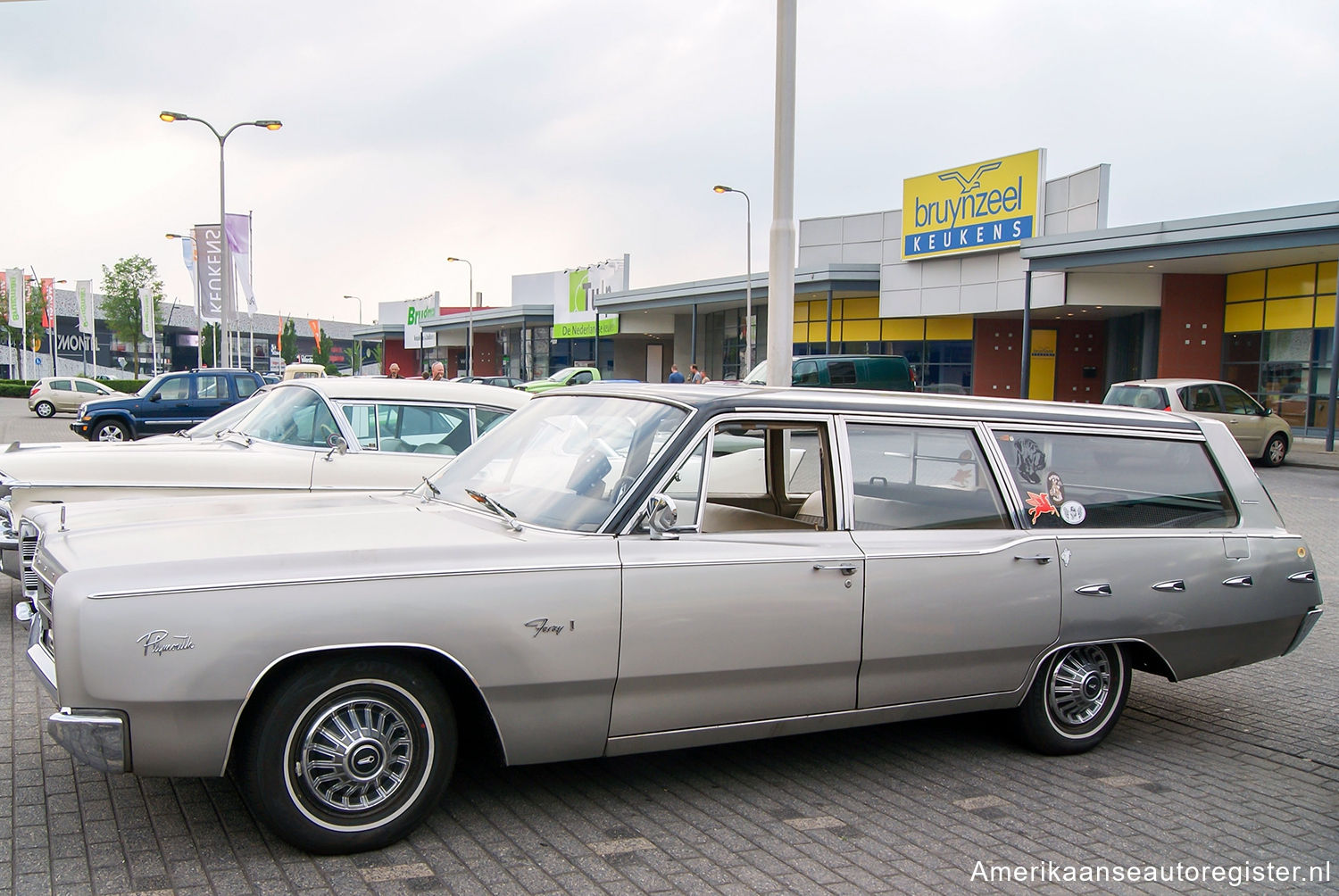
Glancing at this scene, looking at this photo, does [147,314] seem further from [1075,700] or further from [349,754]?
[1075,700]

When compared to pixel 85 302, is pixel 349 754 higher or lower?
lower

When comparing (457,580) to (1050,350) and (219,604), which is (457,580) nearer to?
(219,604)

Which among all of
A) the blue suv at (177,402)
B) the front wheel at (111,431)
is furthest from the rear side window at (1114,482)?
the front wheel at (111,431)

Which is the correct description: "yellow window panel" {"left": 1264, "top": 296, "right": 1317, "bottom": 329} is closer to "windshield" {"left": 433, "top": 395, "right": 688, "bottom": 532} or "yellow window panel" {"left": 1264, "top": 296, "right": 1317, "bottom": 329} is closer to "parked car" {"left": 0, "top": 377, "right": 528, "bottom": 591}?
"parked car" {"left": 0, "top": 377, "right": 528, "bottom": 591}

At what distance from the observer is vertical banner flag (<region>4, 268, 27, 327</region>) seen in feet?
198

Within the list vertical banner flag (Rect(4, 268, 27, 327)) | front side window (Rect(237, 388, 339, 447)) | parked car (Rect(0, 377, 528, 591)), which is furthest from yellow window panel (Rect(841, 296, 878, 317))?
vertical banner flag (Rect(4, 268, 27, 327))

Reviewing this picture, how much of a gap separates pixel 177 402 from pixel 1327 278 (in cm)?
2797

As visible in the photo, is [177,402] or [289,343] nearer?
[177,402]

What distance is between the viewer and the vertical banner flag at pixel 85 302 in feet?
182

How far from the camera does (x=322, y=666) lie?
A: 3.43m

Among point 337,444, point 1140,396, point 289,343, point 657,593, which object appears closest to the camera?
point 657,593

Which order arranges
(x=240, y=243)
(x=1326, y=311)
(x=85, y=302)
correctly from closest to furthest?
1. (x=1326, y=311)
2. (x=240, y=243)
3. (x=85, y=302)

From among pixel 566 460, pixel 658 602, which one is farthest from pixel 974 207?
pixel 658 602

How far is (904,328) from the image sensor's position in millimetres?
40500
